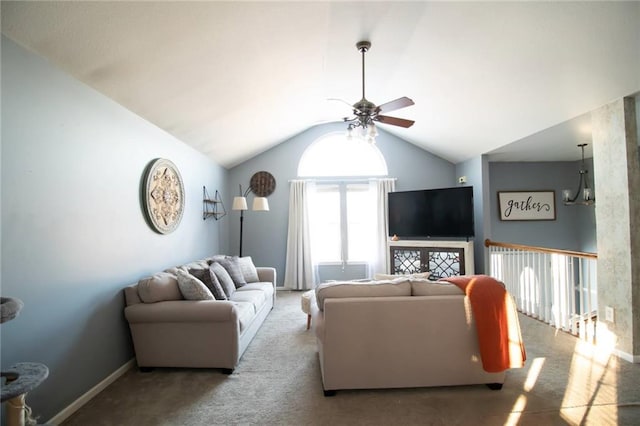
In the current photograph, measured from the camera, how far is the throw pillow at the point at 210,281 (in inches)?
125

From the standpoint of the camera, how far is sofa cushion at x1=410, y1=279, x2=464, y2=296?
2.41 metres

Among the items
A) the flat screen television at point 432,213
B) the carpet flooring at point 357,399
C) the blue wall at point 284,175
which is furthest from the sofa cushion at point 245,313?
the flat screen television at point 432,213

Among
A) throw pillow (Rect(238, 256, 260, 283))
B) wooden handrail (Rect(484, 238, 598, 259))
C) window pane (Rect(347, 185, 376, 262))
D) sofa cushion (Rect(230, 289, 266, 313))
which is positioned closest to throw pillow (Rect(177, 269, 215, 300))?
sofa cushion (Rect(230, 289, 266, 313))

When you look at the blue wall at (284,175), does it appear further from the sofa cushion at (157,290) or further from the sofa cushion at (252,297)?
the sofa cushion at (157,290)

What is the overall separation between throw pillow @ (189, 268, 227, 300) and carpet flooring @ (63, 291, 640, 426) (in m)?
0.67

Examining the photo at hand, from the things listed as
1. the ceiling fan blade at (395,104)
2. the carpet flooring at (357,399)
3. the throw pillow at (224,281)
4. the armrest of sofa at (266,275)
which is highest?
the ceiling fan blade at (395,104)

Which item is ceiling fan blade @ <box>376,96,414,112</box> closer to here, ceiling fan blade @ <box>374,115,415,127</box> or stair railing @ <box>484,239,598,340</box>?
ceiling fan blade @ <box>374,115,415,127</box>

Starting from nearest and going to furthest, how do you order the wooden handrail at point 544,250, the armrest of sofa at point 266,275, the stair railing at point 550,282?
1. the wooden handrail at point 544,250
2. the stair railing at point 550,282
3. the armrest of sofa at point 266,275

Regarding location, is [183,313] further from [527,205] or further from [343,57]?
Result: [527,205]

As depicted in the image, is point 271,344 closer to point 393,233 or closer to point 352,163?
point 393,233

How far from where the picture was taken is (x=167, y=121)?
3.48 metres

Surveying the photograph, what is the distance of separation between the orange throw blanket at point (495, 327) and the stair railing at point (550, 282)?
4.88ft

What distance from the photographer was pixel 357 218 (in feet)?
20.2

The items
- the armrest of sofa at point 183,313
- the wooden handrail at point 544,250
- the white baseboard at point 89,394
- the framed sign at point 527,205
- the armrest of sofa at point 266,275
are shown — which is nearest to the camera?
the white baseboard at point 89,394
